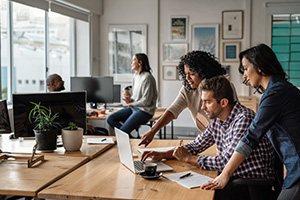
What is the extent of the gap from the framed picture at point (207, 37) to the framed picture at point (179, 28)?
0.56ft

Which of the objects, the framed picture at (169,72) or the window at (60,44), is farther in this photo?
the framed picture at (169,72)

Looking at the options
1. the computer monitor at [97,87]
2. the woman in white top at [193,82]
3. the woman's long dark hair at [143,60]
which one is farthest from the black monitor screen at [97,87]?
the woman in white top at [193,82]

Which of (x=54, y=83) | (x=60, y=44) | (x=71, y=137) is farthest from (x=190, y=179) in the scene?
(x=60, y=44)

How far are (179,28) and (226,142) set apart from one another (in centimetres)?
507

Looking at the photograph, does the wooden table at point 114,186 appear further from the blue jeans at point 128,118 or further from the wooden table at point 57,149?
the blue jeans at point 128,118

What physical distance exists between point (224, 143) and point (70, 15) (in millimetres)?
4717

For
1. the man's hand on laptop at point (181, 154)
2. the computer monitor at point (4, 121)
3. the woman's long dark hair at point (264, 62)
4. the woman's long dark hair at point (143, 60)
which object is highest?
the woman's long dark hair at point (143, 60)

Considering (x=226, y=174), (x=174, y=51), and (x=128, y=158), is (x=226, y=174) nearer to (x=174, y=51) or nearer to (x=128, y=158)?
(x=128, y=158)

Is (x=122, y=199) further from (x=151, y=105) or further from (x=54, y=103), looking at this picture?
(x=151, y=105)

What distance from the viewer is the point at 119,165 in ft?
6.99

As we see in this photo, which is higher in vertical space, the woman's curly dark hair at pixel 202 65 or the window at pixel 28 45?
the window at pixel 28 45

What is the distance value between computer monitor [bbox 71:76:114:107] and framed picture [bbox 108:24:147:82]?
195 centimetres

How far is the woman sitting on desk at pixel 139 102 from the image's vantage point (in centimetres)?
487

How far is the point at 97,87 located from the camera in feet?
17.5
